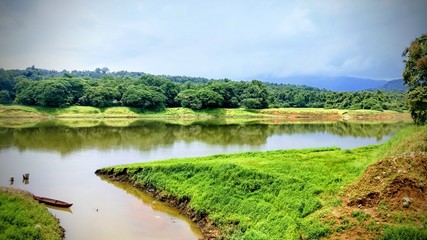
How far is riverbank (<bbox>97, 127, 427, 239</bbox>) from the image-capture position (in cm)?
1792

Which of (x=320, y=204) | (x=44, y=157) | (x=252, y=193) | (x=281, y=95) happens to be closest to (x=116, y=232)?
(x=252, y=193)

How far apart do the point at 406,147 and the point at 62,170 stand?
102ft

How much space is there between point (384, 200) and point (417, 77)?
20710 mm

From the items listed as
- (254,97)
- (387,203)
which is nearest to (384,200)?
(387,203)

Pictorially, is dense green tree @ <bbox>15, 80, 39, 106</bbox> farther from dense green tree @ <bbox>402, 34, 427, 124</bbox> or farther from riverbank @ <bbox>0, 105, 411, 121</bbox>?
dense green tree @ <bbox>402, 34, 427, 124</bbox>

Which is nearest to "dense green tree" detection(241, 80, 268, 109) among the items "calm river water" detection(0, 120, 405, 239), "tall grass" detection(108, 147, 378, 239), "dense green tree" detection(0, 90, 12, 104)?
"calm river water" detection(0, 120, 405, 239)

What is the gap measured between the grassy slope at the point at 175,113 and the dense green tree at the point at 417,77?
2874 inches

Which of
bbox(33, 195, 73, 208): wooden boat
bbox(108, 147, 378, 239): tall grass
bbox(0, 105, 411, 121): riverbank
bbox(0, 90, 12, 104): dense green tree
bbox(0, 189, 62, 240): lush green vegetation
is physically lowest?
bbox(33, 195, 73, 208): wooden boat

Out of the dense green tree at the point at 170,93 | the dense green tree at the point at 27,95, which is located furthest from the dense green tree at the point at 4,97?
the dense green tree at the point at 170,93

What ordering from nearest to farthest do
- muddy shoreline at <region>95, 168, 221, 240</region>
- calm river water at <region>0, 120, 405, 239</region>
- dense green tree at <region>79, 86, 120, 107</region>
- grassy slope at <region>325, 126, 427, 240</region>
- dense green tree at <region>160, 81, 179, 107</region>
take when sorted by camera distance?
grassy slope at <region>325, 126, 427, 240</region>, muddy shoreline at <region>95, 168, 221, 240</region>, calm river water at <region>0, 120, 405, 239</region>, dense green tree at <region>79, 86, 120, 107</region>, dense green tree at <region>160, 81, 179, 107</region>

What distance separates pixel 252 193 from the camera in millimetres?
22234

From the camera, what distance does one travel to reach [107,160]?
41.1 metres

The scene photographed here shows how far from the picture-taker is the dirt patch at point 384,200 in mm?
15328

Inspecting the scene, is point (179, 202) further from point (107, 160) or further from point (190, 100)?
point (190, 100)
